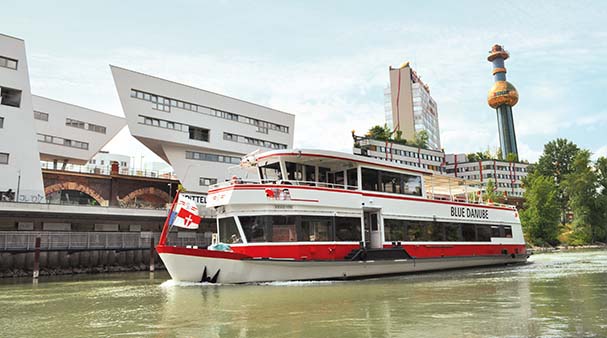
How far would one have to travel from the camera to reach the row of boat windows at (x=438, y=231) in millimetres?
16234

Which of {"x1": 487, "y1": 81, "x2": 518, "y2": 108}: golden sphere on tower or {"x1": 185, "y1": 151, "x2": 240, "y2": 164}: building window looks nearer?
{"x1": 185, "y1": 151, "x2": 240, "y2": 164}: building window

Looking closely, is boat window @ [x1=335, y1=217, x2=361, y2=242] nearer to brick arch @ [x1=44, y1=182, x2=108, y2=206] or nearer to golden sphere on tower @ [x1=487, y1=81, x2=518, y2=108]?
brick arch @ [x1=44, y1=182, x2=108, y2=206]

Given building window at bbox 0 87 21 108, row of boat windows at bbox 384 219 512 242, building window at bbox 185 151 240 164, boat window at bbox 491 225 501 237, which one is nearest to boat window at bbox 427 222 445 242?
row of boat windows at bbox 384 219 512 242

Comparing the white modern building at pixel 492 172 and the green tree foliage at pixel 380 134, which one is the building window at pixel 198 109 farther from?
the white modern building at pixel 492 172

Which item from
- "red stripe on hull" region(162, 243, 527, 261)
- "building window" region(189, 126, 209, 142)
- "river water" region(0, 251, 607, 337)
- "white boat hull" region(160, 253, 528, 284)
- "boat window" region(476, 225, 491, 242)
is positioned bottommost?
"river water" region(0, 251, 607, 337)

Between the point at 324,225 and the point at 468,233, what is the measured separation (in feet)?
25.5

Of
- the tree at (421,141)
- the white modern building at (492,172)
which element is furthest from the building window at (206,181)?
the white modern building at (492,172)

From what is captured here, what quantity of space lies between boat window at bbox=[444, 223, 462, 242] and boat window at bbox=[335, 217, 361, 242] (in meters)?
4.77

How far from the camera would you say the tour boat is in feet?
43.3

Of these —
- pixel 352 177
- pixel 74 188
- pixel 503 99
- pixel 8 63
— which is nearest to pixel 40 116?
pixel 74 188

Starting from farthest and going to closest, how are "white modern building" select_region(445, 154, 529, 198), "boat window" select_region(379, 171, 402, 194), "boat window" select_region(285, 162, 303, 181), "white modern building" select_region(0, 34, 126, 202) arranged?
"white modern building" select_region(445, 154, 529, 198) < "white modern building" select_region(0, 34, 126, 202) < "boat window" select_region(379, 171, 402, 194) < "boat window" select_region(285, 162, 303, 181)

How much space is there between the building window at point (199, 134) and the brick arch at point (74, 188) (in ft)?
26.5

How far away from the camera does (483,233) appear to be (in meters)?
19.7

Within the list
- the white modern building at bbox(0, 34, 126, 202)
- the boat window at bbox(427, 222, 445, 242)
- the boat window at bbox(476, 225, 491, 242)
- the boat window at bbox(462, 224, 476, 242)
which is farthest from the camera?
the white modern building at bbox(0, 34, 126, 202)
